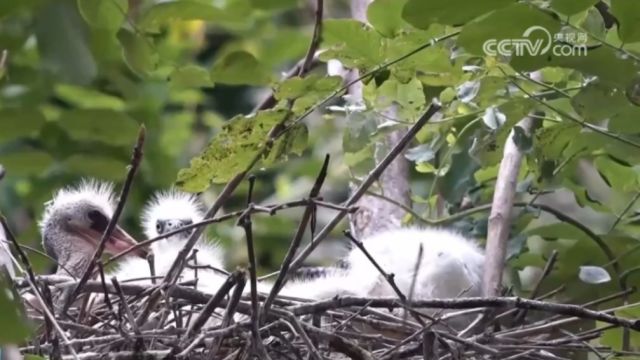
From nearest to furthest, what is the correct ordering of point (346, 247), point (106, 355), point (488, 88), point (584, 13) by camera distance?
point (106, 355), point (584, 13), point (488, 88), point (346, 247)

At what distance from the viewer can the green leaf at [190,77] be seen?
2.85 meters

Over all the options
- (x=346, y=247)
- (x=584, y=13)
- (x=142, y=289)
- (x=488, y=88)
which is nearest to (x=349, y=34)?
(x=488, y=88)

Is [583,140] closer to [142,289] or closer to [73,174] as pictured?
[142,289]

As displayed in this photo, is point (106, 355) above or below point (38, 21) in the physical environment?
below

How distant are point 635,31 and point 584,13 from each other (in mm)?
115

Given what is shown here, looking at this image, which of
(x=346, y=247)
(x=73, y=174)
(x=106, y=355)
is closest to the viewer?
(x=106, y=355)

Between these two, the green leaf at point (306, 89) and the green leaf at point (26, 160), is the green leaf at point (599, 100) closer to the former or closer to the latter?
the green leaf at point (306, 89)

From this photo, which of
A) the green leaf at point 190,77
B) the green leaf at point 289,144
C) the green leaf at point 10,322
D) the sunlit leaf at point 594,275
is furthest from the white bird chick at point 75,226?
the green leaf at point 10,322

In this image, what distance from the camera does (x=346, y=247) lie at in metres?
3.38

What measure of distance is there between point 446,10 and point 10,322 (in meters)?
1.06

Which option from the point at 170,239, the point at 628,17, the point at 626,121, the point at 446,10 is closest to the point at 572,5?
the point at 628,17

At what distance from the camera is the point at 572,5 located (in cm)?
217

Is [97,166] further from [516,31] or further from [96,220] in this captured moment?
[516,31]

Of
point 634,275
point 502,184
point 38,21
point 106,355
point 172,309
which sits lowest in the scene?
point 106,355
